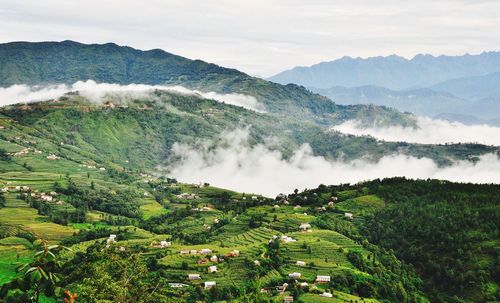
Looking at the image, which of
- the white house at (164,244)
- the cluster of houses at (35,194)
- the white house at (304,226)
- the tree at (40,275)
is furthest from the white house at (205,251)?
the tree at (40,275)

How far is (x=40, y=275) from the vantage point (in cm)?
1005

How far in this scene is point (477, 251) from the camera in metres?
91.2

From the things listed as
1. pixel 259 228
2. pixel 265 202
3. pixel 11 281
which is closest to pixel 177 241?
pixel 259 228

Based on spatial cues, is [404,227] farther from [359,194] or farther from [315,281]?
[315,281]

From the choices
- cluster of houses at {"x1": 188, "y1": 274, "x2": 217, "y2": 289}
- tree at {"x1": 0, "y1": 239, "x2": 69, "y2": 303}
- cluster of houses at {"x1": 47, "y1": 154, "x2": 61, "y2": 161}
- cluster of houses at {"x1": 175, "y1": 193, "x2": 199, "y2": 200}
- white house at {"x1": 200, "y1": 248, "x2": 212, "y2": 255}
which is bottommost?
cluster of houses at {"x1": 175, "y1": 193, "x2": 199, "y2": 200}

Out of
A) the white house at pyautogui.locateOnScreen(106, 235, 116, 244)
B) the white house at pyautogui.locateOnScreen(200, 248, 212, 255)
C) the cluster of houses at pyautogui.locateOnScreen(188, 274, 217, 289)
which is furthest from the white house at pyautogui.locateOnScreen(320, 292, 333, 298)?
the white house at pyautogui.locateOnScreen(106, 235, 116, 244)

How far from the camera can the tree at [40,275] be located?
10.1 metres

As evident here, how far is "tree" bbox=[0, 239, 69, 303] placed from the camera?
1005 centimetres

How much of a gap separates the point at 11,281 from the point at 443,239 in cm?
Result: 9783

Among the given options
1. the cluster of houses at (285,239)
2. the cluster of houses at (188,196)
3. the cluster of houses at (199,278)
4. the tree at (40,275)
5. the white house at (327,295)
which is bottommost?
the cluster of houses at (188,196)

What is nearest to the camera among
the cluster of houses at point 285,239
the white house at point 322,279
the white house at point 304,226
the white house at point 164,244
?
the white house at point 322,279

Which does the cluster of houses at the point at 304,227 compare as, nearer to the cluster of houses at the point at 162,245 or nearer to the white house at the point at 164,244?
the white house at the point at 164,244

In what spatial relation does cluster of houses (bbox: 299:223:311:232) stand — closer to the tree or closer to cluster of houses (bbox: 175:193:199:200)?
cluster of houses (bbox: 175:193:199:200)

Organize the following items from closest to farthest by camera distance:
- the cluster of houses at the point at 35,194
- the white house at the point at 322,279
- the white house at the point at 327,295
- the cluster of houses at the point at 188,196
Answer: the white house at the point at 327,295
the white house at the point at 322,279
the cluster of houses at the point at 35,194
the cluster of houses at the point at 188,196
